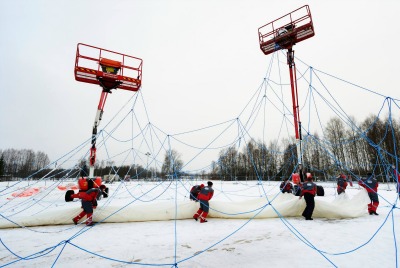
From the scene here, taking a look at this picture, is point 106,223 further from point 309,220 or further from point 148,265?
point 309,220

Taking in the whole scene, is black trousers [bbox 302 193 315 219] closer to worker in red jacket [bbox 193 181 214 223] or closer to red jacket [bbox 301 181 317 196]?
red jacket [bbox 301 181 317 196]

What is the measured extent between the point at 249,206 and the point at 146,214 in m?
3.60

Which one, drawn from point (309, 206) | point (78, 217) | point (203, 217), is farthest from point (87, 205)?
point (309, 206)

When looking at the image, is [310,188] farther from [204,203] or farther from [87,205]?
[87,205]

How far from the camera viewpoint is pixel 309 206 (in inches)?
268

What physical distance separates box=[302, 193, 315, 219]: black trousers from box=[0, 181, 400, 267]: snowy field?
22 centimetres

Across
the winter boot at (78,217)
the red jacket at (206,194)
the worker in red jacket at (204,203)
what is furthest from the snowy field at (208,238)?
the red jacket at (206,194)

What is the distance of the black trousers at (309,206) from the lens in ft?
22.2

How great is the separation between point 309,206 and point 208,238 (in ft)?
12.1

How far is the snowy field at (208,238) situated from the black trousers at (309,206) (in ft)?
0.71

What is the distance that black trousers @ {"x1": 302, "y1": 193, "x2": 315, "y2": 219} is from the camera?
6762mm

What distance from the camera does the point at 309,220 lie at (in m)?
6.67

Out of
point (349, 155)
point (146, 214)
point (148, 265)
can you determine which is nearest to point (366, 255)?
point (148, 265)

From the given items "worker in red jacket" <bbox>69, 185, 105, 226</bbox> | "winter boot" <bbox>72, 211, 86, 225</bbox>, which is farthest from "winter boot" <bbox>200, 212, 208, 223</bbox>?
"winter boot" <bbox>72, 211, 86, 225</bbox>
